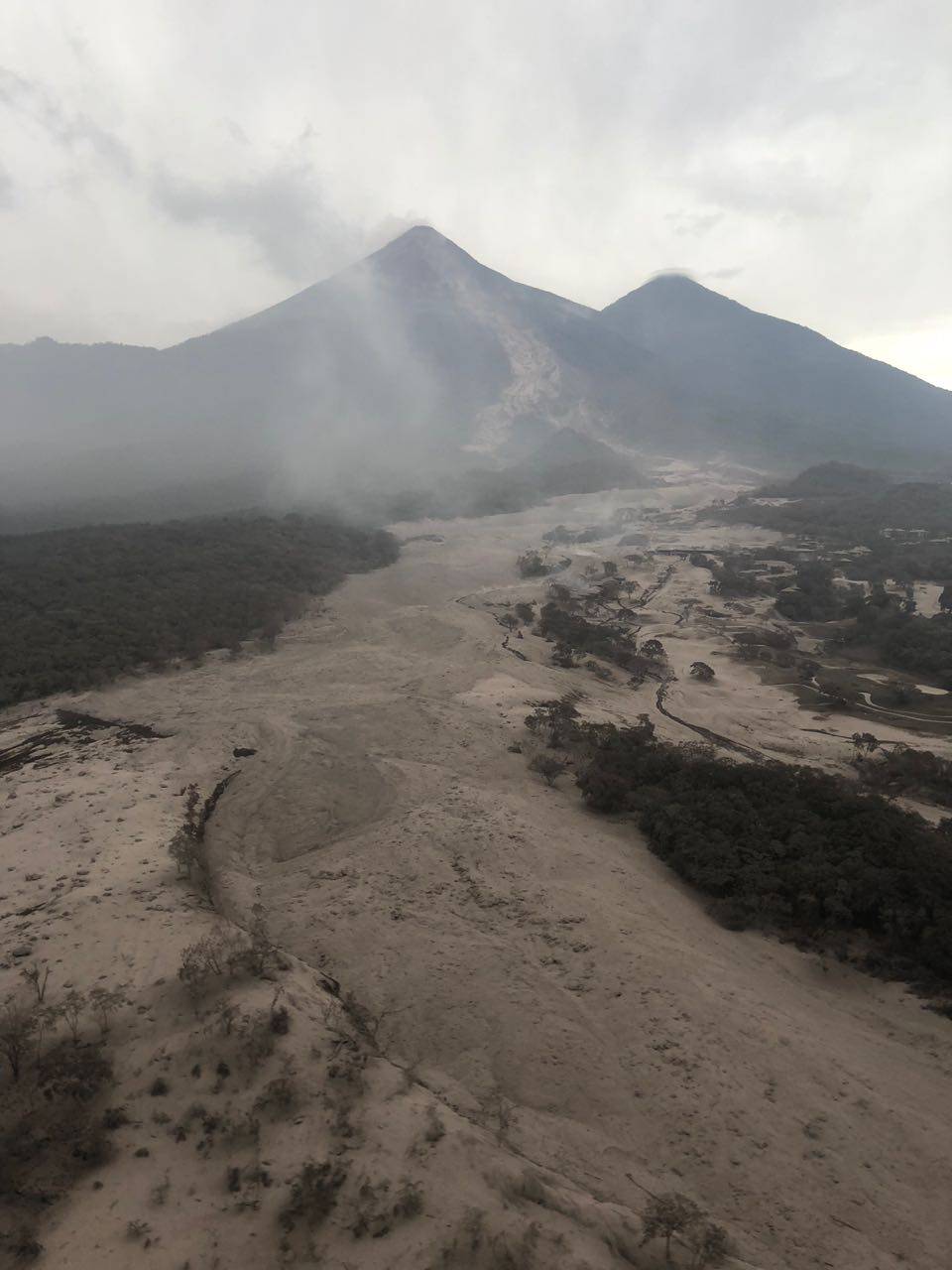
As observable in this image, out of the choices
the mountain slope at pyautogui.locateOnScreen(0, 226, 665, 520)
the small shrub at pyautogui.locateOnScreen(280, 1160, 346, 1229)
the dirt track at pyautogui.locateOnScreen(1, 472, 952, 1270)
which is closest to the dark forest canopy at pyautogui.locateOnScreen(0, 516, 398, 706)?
the dirt track at pyautogui.locateOnScreen(1, 472, 952, 1270)

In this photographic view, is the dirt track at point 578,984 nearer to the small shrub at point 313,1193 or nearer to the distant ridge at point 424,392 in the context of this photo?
the small shrub at point 313,1193

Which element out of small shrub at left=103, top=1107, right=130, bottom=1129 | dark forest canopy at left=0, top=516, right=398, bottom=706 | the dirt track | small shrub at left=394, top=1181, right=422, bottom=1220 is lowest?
the dirt track

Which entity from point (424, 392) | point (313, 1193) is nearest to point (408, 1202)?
point (313, 1193)

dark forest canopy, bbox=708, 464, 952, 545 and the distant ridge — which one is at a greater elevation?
the distant ridge

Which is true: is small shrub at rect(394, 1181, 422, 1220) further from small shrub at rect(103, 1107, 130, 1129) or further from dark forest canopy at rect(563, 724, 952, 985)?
dark forest canopy at rect(563, 724, 952, 985)

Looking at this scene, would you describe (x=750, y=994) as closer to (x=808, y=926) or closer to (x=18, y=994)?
(x=808, y=926)

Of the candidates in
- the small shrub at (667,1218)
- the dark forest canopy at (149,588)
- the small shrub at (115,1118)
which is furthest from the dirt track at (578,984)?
Result: the dark forest canopy at (149,588)
